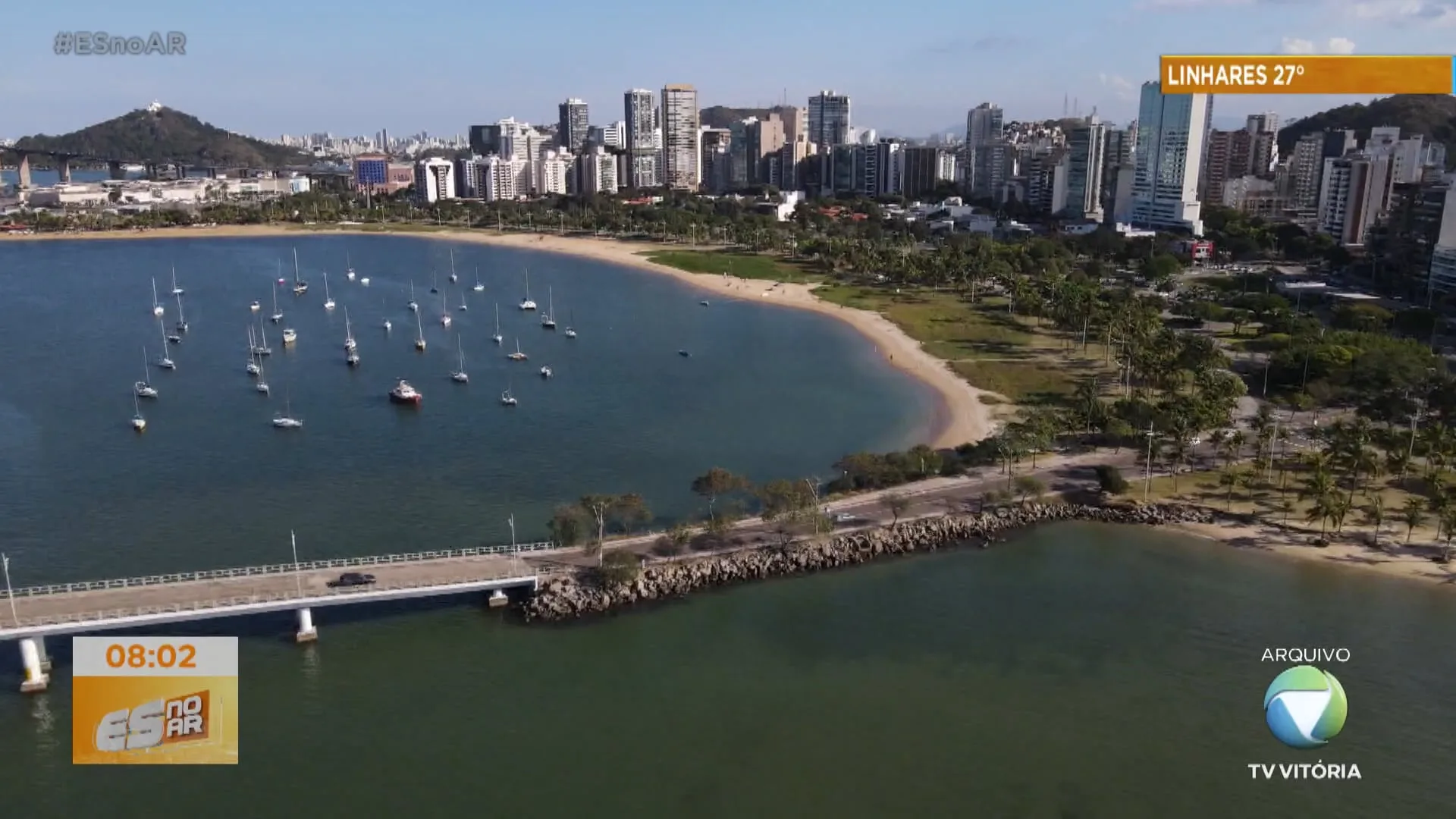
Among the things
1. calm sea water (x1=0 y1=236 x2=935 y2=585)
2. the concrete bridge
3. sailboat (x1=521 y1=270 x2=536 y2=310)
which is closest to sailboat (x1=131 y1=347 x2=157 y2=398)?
calm sea water (x1=0 y1=236 x2=935 y2=585)

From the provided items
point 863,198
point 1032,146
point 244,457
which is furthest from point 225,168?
point 244,457

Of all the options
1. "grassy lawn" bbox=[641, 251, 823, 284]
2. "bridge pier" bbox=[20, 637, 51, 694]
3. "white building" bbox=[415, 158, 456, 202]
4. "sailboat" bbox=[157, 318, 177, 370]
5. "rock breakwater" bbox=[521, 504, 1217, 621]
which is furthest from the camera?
"white building" bbox=[415, 158, 456, 202]

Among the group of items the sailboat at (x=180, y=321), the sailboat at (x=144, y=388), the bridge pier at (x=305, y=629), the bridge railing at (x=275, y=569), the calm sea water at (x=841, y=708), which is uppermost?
the sailboat at (x=180, y=321)

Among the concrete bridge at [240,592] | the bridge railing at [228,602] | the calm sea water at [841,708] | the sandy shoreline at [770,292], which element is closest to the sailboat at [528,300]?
the sandy shoreline at [770,292]

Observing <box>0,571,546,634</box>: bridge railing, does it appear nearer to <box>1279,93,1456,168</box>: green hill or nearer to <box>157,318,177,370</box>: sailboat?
<box>157,318,177,370</box>: sailboat

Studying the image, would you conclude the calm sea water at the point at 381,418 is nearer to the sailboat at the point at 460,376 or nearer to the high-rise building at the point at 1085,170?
the sailboat at the point at 460,376

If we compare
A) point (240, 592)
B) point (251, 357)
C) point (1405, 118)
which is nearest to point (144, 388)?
point (251, 357)

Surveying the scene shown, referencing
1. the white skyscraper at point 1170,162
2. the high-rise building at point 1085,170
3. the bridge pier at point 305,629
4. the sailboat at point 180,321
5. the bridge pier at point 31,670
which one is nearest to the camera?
the bridge pier at point 31,670
